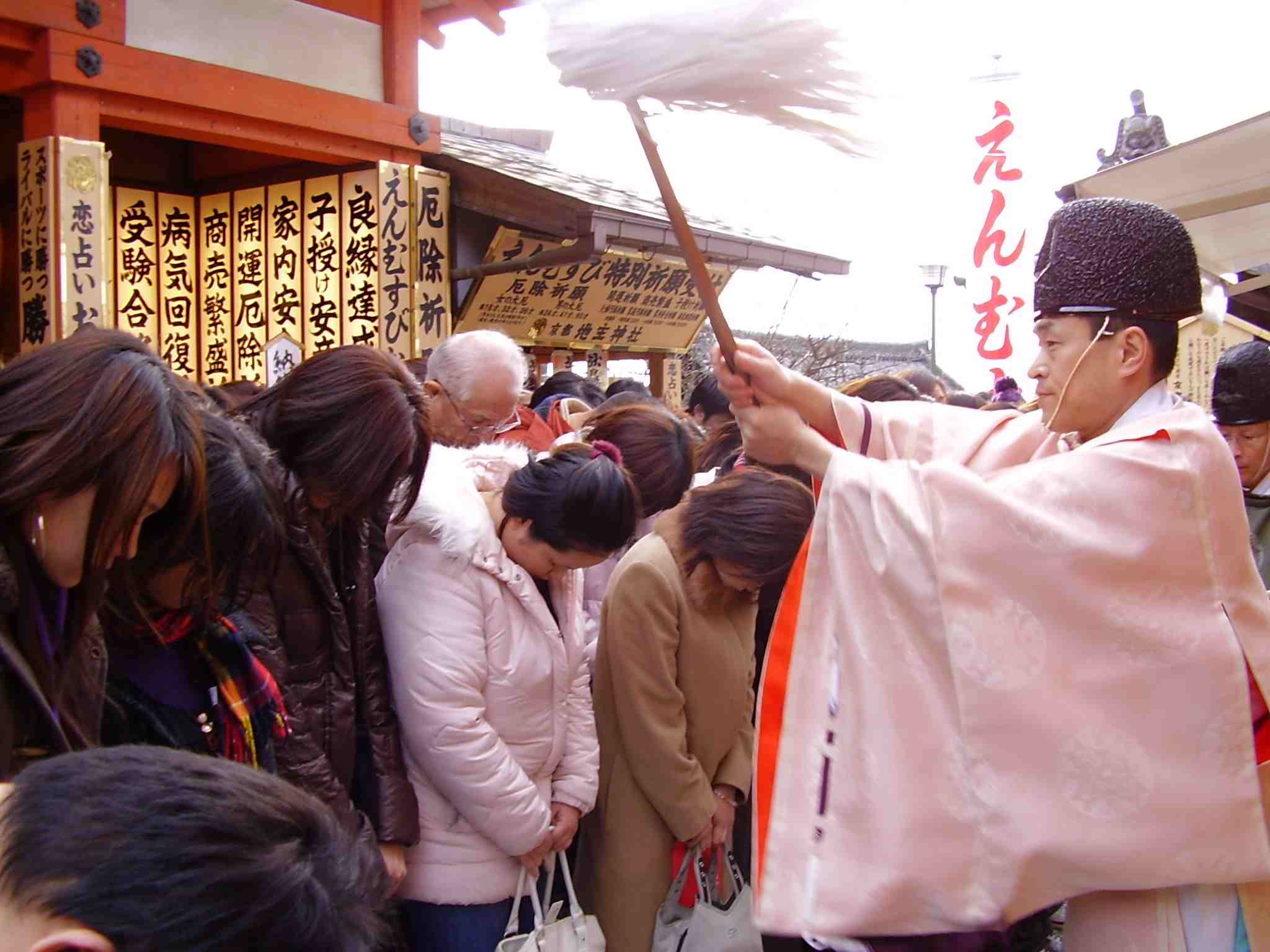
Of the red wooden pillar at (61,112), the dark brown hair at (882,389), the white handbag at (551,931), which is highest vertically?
the red wooden pillar at (61,112)

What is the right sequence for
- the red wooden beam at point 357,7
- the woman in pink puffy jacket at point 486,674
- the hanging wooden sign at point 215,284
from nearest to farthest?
the woman in pink puffy jacket at point 486,674
the red wooden beam at point 357,7
the hanging wooden sign at point 215,284

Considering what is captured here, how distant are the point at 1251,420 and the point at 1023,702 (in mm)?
3101

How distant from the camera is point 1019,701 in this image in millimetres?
1829

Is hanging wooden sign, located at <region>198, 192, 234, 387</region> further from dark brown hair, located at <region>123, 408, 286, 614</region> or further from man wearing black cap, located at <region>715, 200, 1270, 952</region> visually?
man wearing black cap, located at <region>715, 200, 1270, 952</region>

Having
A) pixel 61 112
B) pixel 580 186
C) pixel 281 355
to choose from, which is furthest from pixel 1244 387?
pixel 281 355

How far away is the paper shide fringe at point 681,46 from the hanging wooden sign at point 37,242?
4.80m

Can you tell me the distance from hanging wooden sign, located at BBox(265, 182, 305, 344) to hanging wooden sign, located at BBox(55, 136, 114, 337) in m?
1.73

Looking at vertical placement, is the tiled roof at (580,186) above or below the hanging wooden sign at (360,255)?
above

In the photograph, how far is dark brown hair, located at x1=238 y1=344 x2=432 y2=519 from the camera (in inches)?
106

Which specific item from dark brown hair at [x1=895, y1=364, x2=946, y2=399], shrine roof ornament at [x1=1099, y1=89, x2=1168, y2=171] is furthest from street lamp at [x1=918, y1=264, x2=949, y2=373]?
dark brown hair at [x1=895, y1=364, x2=946, y2=399]

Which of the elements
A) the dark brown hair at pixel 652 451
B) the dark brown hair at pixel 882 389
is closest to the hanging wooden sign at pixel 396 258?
the dark brown hair at pixel 652 451

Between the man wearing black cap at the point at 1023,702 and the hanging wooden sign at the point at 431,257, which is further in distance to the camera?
the hanging wooden sign at the point at 431,257

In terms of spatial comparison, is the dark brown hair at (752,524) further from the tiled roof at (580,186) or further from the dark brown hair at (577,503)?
the tiled roof at (580,186)

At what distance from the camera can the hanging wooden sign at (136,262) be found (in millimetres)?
7543
